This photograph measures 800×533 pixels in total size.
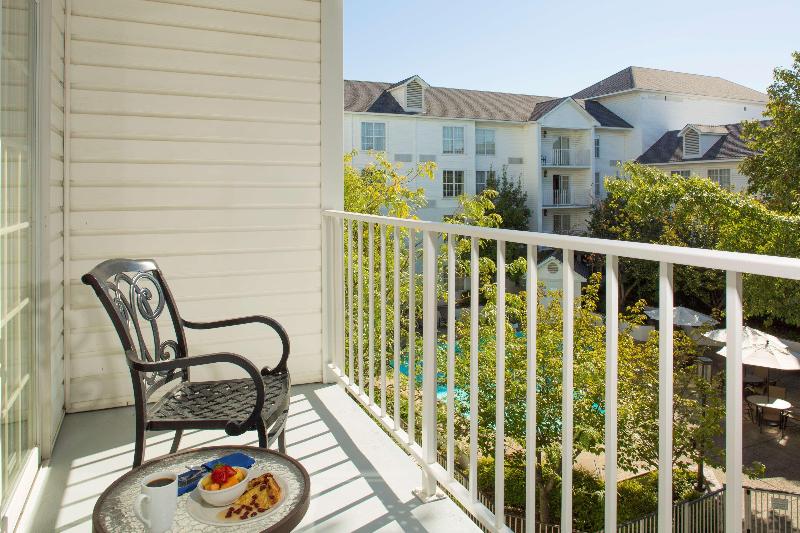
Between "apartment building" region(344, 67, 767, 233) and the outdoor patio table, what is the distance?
18.7m

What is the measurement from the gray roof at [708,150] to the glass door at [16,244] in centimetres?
2432

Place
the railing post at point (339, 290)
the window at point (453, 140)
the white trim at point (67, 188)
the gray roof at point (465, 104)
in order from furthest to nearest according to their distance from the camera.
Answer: the window at point (453, 140)
the gray roof at point (465, 104)
the railing post at point (339, 290)
the white trim at point (67, 188)

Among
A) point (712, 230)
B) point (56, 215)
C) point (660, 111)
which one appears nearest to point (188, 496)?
point (56, 215)

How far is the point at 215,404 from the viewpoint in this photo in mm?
1997

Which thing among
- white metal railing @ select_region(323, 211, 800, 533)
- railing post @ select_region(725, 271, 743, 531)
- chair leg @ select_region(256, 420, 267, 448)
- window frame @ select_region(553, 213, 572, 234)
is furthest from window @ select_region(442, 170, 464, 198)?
railing post @ select_region(725, 271, 743, 531)

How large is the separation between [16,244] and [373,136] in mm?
19715

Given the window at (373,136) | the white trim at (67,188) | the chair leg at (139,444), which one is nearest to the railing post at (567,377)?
the chair leg at (139,444)

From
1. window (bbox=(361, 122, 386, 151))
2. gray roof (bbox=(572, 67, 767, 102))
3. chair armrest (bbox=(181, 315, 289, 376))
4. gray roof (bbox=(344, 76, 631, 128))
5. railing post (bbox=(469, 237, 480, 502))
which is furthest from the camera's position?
gray roof (bbox=(572, 67, 767, 102))

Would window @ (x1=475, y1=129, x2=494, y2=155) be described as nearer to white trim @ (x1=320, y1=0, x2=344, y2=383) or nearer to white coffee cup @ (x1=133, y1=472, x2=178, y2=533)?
white trim @ (x1=320, y1=0, x2=344, y2=383)

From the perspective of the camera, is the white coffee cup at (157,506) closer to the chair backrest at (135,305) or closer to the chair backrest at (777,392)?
the chair backrest at (135,305)

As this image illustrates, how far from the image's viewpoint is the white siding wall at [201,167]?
2926 mm

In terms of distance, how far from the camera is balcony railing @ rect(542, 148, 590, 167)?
24.7 metres

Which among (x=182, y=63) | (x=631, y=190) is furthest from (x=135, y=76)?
(x=631, y=190)

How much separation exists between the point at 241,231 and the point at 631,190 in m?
15.1
